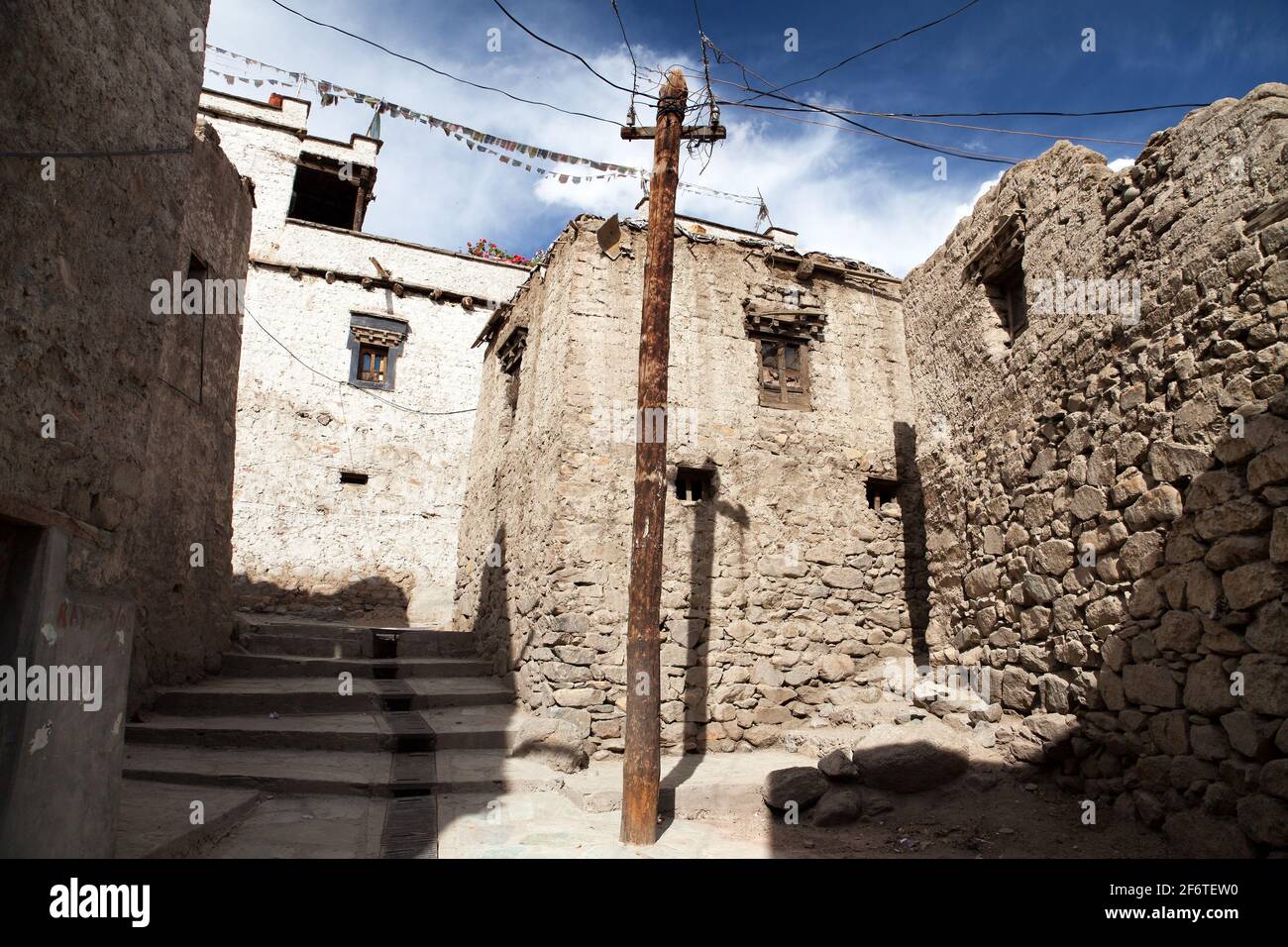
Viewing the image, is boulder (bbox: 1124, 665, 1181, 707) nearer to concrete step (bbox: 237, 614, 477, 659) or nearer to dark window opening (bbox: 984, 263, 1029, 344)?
dark window opening (bbox: 984, 263, 1029, 344)

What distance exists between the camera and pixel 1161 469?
5074 millimetres

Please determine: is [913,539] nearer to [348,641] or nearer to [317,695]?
[317,695]

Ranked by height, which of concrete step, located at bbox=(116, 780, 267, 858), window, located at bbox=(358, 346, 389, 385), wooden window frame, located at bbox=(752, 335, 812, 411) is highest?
window, located at bbox=(358, 346, 389, 385)

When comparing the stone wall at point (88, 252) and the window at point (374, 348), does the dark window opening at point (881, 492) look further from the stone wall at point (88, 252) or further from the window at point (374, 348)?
the window at point (374, 348)

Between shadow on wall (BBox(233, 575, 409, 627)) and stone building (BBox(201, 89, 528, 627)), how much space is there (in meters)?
0.02

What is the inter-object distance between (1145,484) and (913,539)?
405cm

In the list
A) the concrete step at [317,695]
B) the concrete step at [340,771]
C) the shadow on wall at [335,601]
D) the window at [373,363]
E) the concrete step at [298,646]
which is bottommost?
the concrete step at [340,771]

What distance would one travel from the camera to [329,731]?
7.06 metres

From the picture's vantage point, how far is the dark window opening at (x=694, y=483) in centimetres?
848

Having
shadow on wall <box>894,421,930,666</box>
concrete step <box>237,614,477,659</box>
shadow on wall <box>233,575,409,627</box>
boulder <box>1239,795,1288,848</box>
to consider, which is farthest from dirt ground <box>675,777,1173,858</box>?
shadow on wall <box>233,575,409,627</box>

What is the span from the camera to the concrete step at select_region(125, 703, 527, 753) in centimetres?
661

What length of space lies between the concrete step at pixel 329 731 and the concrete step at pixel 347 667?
4.31 feet

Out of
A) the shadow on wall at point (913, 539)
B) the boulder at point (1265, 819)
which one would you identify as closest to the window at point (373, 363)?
the shadow on wall at point (913, 539)
